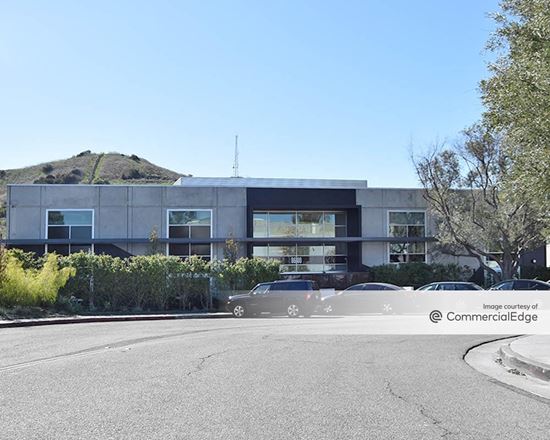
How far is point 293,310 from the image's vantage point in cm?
3003

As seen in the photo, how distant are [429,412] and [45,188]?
3976 cm

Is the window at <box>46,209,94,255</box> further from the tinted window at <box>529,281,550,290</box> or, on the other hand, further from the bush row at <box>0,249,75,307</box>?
the tinted window at <box>529,281,550,290</box>

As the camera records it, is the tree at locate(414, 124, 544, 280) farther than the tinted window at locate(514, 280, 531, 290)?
Yes

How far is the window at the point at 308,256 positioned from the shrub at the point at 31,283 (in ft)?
66.0

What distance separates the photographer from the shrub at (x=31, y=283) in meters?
26.8

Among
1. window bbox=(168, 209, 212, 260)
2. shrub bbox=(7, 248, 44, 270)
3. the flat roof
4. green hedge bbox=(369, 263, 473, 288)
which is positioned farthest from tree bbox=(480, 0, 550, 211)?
the flat roof

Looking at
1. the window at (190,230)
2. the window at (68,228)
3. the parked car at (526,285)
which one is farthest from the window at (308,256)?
the parked car at (526,285)

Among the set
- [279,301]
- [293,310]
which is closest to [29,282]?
[279,301]

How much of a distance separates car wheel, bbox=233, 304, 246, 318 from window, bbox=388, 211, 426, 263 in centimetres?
2038

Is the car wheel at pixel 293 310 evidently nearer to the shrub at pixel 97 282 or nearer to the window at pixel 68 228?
the shrub at pixel 97 282

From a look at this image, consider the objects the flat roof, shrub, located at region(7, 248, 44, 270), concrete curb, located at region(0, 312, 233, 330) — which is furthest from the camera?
the flat roof

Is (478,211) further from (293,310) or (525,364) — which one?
(525,364)

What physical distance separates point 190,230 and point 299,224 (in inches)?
303

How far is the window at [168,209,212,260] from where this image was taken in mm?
45531
